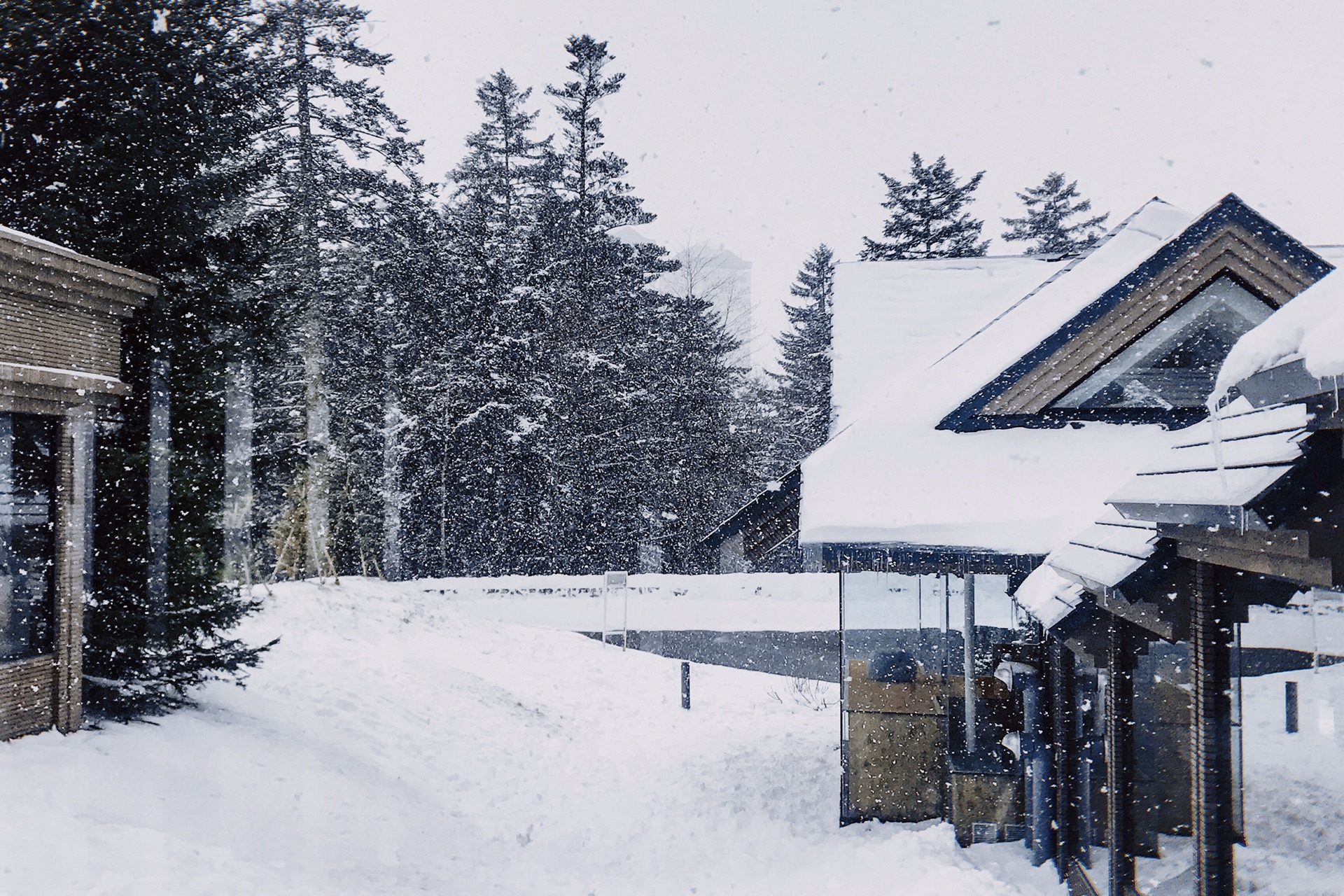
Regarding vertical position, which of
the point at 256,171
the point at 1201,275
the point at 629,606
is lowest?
the point at 629,606

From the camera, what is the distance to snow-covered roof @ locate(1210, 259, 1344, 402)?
2.06 metres

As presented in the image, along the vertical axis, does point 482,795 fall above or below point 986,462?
below

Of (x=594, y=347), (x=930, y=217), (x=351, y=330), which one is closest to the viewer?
(x=351, y=330)

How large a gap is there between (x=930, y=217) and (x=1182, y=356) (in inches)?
1172

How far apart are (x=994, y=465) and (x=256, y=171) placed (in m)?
8.38

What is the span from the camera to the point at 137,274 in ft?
25.0

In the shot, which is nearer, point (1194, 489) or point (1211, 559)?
point (1194, 489)

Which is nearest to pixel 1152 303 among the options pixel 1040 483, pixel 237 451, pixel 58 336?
pixel 1040 483

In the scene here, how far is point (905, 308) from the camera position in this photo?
468 inches

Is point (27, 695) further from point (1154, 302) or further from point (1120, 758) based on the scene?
point (1154, 302)

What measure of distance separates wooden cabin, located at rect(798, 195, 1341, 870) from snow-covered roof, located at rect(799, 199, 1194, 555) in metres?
0.02

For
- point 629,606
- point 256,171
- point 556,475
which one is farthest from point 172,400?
point 556,475

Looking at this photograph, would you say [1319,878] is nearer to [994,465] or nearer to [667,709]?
[994,465]

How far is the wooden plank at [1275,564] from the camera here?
257 centimetres
